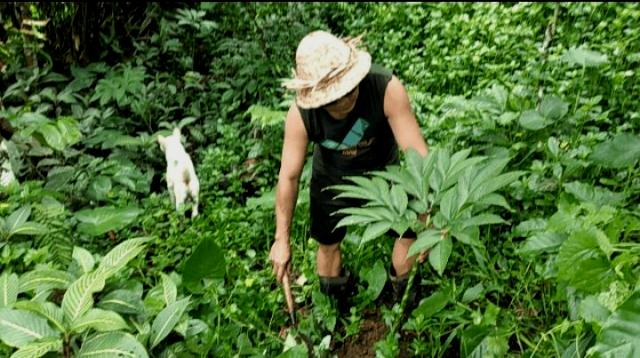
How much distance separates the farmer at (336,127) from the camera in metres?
2.03

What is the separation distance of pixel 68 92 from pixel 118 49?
0.71 meters

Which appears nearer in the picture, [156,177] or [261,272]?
[261,272]

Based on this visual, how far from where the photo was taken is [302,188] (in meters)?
3.27

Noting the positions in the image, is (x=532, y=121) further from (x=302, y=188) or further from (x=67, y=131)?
(x=67, y=131)

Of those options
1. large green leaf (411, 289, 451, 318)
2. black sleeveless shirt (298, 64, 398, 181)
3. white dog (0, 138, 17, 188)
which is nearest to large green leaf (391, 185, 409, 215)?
black sleeveless shirt (298, 64, 398, 181)

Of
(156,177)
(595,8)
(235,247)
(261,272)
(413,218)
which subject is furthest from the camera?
(595,8)

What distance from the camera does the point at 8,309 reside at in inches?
74.5

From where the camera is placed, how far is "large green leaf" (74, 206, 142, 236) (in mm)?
2912

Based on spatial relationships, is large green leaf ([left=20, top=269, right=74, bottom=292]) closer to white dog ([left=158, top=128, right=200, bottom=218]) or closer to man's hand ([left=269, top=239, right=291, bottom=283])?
man's hand ([left=269, top=239, right=291, bottom=283])

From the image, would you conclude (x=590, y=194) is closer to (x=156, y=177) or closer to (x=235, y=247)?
(x=235, y=247)

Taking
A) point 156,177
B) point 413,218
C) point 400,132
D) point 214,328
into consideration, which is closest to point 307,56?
point 400,132

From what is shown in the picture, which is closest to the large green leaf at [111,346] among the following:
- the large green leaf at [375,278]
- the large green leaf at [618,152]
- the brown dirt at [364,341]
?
the brown dirt at [364,341]

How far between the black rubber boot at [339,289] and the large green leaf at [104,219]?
3.19ft

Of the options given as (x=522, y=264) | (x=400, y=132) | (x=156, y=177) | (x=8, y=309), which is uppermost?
(x=400, y=132)
